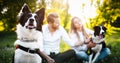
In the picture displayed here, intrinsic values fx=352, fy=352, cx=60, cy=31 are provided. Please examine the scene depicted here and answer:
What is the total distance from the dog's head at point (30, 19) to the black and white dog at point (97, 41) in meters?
2.02

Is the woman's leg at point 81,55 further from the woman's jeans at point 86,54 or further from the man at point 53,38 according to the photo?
the man at point 53,38

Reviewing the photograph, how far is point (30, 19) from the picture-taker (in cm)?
646

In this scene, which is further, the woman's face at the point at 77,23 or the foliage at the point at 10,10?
the foliage at the point at 10,10

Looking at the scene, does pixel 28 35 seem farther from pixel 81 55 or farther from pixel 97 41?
pixel 97 41

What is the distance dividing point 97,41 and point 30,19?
249 centimetres

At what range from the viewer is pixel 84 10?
15.4 meters

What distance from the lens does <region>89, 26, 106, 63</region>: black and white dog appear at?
8324mm

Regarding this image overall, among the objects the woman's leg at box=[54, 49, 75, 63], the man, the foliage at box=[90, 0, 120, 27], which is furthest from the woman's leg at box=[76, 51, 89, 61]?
the foliage at box=[90, 0, 120, 27]

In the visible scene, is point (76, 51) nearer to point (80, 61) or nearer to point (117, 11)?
point (80, 61)

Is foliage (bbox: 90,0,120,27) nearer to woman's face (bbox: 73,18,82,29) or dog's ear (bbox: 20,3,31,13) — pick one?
woman's face (bbox: 73,18,82,29)

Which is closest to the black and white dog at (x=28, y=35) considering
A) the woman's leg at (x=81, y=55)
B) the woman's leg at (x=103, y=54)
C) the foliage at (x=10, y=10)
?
the woman's leg at (x=81, y=55)

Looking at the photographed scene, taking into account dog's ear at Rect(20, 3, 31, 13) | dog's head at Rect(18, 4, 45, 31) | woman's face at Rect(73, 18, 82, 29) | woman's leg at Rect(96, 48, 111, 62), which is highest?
→ dog's ear at Rect(20, 3, 31, 13)

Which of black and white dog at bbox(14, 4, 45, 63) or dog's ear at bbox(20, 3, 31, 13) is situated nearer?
black and white dog at bbox(14, 4, 45, 63)

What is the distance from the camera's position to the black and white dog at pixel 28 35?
21.4ft
